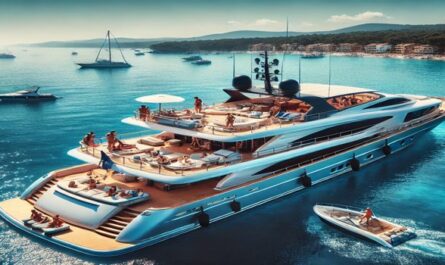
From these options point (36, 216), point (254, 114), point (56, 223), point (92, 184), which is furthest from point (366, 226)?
point (36, 216)

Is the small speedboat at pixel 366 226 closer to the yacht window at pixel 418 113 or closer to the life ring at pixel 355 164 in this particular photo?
the life ring at pixel 355 164

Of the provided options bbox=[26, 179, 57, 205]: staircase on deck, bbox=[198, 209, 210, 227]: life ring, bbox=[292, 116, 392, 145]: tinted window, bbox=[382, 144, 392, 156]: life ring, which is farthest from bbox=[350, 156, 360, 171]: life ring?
bbox=[26, 179, 57, 205]: staircase on deck

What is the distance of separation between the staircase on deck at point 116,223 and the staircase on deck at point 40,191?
5.28m

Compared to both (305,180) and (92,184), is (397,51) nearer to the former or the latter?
(305,180)

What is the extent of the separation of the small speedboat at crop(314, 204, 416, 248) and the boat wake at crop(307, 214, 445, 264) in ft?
0.94

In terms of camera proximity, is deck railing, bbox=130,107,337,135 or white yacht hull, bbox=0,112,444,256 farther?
deck railing, bbox=130,107,337,135

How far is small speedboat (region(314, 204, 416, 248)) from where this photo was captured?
21047 millimetres

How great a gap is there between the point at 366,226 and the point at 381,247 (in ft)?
5.07

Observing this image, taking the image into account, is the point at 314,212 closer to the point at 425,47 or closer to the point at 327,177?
the point at 327,177

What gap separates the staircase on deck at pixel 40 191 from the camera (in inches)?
945

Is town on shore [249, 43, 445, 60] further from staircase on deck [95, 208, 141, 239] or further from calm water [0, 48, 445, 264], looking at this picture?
staircase on deck [95, 208, 141, 239]

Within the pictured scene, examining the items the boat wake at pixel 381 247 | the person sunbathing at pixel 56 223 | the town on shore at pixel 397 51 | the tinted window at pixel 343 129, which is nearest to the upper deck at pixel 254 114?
the tinted window at pixel 343 129

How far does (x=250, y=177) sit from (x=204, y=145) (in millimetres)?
3645

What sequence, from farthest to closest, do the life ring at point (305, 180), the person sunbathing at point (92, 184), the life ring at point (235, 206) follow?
the life ring at point (305, 180) < the life ring at point (235, 206) < the person sunbathing at point (92, 184)
